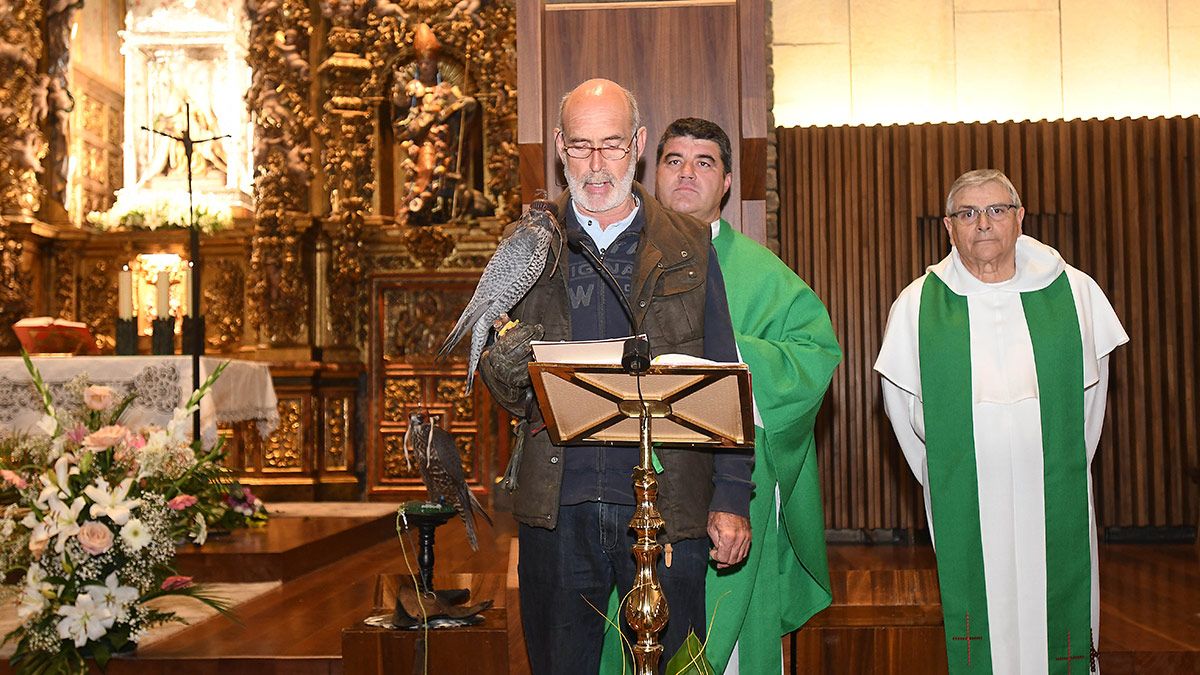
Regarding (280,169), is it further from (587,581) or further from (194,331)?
(587,581)

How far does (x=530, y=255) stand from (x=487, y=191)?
7294 mm

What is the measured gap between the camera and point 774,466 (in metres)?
2.98

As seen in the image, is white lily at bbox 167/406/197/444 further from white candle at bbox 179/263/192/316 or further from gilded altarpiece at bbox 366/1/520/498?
gilded altarpiece at bbox 366/1/520/498

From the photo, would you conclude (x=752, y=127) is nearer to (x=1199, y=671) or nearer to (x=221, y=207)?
(x=1199, y=671)

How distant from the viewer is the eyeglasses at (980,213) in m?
3.56

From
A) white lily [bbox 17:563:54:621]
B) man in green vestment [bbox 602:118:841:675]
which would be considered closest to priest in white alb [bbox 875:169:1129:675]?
man in green vestment [bbox 602:118:841:675]

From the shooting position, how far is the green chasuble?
113 inches

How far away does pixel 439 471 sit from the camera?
326 cm

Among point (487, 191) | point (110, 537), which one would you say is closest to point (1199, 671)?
point (110, 537)

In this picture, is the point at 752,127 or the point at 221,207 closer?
the point at 752,127

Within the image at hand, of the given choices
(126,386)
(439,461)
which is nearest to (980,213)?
(439,461)

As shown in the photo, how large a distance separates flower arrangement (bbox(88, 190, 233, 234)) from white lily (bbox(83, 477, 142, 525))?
5.42 m

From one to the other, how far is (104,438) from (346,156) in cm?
553

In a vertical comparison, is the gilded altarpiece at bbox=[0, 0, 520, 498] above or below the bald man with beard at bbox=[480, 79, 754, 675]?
above
